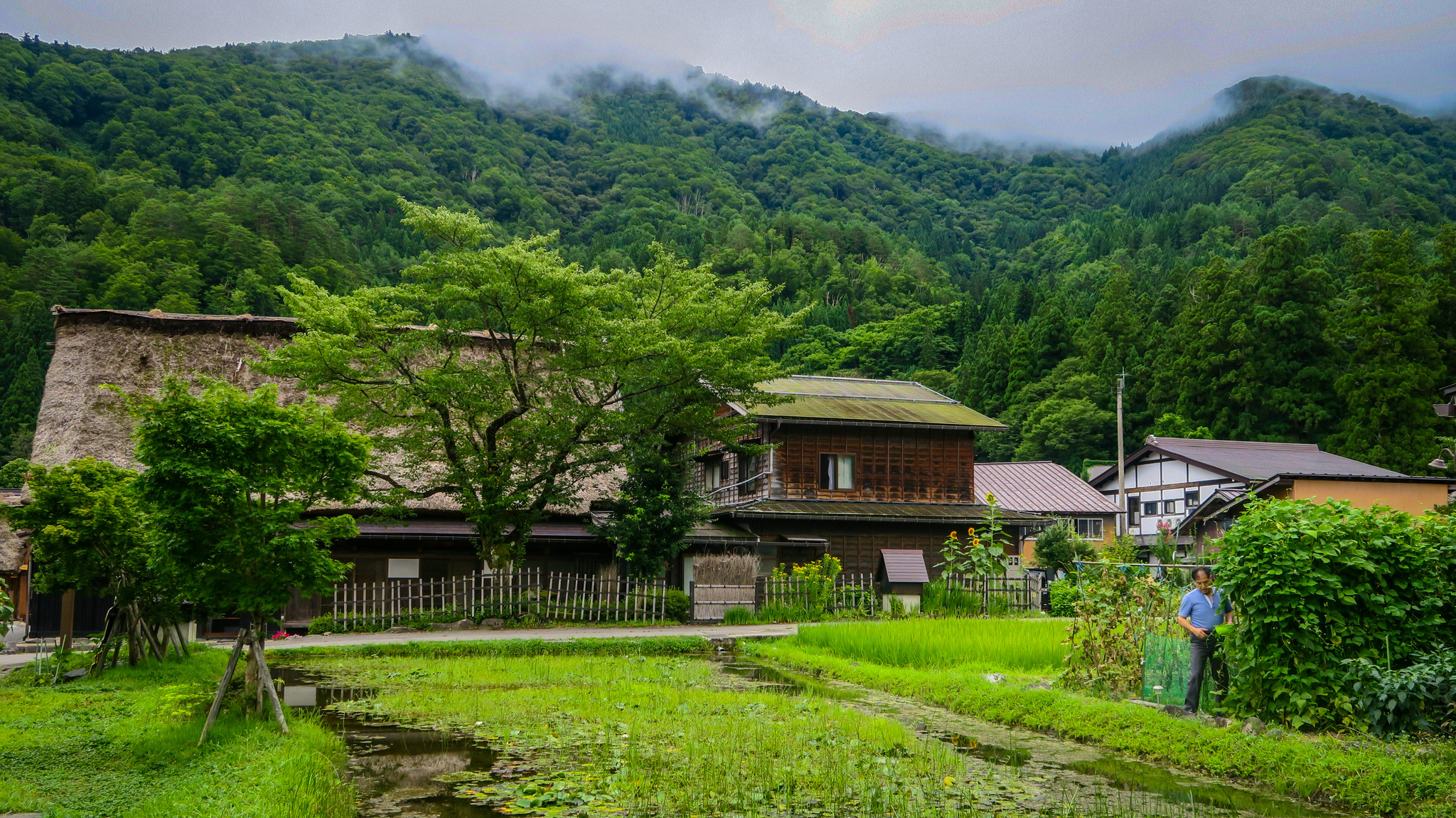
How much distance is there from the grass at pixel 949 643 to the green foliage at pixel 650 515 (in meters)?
7.13

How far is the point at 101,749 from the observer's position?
8.04 meters

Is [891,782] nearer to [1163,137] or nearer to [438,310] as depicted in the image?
[438,310]

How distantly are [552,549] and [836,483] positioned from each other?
30.2ft

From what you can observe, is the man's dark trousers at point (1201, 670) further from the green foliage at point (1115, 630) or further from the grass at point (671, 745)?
the grass at point (671, 745)

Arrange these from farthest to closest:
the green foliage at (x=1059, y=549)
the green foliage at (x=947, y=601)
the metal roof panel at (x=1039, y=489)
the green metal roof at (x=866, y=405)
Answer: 1. the metal roof panel at (x=1039, y=489)
2. the green metal roof at (x=866, y=405)
3. the green foliage at (x=1059, y=549)
4. the green foliage at (x=947, y=601)

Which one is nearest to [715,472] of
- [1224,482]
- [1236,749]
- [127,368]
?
[127,368]

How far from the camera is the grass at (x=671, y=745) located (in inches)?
270

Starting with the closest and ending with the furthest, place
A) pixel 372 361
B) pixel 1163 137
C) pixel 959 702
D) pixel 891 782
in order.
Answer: pixel 891 782 → pixel 959 702 → pixel 372 361 → pixel 1163 137

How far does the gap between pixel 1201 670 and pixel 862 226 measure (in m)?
85.2

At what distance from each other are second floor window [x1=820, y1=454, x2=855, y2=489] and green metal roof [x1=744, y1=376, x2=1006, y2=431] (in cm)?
132

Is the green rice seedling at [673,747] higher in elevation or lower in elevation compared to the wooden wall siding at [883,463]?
lower

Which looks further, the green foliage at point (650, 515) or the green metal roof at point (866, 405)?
the green metal roof at point (866, 405)

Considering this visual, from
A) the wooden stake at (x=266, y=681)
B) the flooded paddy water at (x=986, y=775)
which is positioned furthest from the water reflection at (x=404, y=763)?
the wooden stake at (x=266, y=681)

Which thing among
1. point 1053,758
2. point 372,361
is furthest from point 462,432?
point 1053,758
